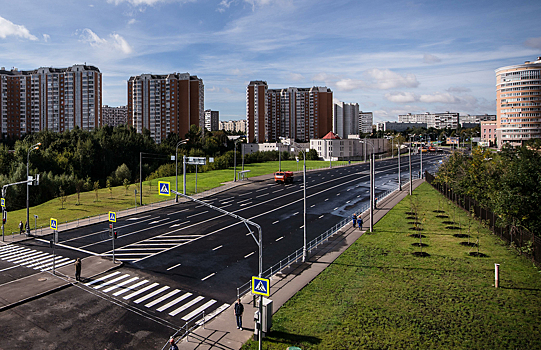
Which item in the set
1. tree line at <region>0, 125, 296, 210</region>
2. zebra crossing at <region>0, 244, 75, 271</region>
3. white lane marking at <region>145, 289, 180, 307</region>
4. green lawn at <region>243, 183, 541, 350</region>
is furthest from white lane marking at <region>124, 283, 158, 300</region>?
tree line at <region>0, 125, 296, 210</region>

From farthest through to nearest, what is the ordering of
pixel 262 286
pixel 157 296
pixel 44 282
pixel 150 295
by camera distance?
pixel 44 282, pixel 150 295, pixel 157 296, pixel 262 286

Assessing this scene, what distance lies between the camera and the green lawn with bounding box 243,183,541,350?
14688 mm

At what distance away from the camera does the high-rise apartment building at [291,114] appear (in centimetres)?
15712

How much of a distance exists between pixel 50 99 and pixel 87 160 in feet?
171

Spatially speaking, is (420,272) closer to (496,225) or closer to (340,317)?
(340,317)

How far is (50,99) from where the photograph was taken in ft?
387

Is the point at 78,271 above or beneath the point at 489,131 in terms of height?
beneath

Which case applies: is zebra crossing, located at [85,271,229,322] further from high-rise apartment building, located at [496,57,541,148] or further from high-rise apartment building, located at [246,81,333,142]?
high-rise apartment building, located at [246,81,333,142]

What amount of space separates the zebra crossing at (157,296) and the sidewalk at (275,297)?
1.06 m

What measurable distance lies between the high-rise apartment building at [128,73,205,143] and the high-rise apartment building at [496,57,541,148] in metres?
99.2

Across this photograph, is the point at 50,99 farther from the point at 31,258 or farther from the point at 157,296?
the point at 157,296

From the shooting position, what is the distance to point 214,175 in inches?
3014

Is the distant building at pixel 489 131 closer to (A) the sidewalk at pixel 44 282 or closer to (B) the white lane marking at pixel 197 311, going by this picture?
(B) the white lane marking at pixel 197 311

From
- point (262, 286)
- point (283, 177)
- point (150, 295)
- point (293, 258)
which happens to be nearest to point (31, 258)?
point (150, 295)
